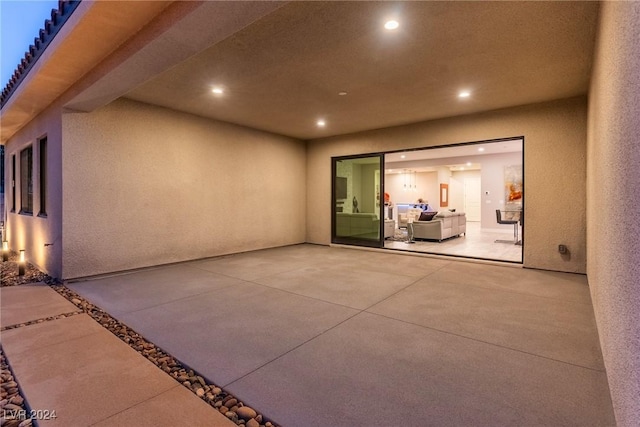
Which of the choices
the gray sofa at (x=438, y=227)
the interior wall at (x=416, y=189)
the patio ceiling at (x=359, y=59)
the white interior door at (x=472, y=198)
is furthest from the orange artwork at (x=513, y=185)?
the patio ceiling at (x=359, y=59)

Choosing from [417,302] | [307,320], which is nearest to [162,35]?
[307,320]

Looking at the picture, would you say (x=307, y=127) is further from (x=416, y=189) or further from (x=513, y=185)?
(x=416, y=189)

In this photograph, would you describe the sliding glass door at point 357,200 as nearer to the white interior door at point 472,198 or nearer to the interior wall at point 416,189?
the interior wall at point 416,189

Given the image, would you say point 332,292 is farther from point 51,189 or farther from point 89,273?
point 51,189

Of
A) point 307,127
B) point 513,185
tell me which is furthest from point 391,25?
point 513,185

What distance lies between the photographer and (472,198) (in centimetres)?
1455

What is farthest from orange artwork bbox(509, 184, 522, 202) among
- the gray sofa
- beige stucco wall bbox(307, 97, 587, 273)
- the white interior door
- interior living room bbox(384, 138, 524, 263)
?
beige stucco wall bbox(307, 97, 587, 273)

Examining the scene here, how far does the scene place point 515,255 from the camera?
6375 mm

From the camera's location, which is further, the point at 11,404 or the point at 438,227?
the point at 438,227

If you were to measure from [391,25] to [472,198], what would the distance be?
13.4 m

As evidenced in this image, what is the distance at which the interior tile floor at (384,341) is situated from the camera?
1715 millimetres

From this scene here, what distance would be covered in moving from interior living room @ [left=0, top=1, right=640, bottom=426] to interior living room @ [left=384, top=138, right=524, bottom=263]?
0.91ft

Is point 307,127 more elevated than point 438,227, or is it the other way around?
point 307,127

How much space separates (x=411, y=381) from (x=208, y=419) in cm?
121
